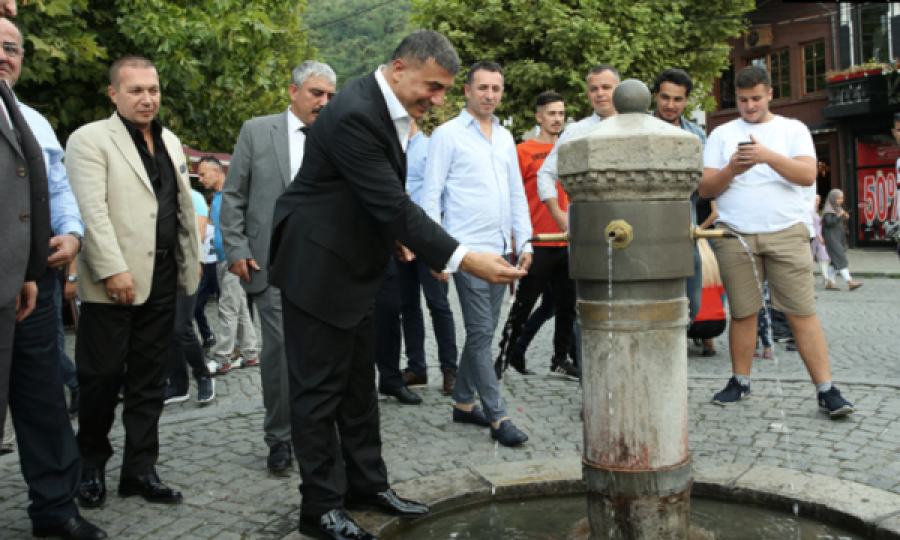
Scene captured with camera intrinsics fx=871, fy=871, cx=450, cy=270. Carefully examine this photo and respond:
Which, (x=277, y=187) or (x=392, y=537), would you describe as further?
(x=277, y=187)

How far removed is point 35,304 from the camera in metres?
3.67

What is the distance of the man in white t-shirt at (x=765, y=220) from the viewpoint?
5.41 m

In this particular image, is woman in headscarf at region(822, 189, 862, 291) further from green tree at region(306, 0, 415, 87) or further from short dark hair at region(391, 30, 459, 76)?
green tree at region(306, 0, 415, 87)

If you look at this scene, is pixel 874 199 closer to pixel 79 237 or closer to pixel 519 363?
pixel 519 363

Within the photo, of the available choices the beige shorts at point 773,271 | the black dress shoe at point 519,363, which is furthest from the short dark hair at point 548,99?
the black dress shoe at point 519,363

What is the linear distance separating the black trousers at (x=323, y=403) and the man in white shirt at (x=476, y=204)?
4.38 feet

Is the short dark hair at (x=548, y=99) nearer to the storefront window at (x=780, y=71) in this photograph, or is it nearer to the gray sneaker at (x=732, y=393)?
the gray sneaker at (x=732, y=393)

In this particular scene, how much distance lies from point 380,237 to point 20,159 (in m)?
1.47

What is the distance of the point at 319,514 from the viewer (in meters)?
3.60

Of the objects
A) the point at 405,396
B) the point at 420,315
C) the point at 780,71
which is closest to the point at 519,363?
the point at 420,315

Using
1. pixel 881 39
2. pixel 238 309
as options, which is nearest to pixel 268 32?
pixel 238 309

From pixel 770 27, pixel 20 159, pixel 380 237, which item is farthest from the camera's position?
pixel 770 27

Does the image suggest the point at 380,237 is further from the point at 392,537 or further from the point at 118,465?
the point at 118,465

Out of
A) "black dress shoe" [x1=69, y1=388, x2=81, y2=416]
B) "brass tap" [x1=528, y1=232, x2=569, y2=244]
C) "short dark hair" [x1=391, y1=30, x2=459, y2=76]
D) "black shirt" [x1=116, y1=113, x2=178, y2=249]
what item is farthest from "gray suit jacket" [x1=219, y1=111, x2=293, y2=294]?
"black dress shoe" [x1=69, y1=388, x2=81, y2=416]
